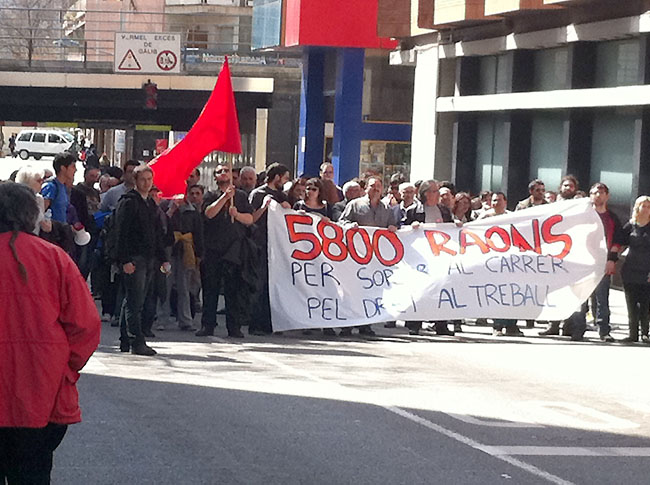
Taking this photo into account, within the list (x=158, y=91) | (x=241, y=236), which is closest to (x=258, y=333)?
(x=241, y=236)

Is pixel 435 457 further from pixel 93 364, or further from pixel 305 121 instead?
pixel 305 121

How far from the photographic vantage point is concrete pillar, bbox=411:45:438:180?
3083 centimetres

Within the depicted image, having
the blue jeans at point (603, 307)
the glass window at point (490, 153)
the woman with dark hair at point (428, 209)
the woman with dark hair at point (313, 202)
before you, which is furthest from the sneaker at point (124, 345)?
the glass window at point (490, 153)

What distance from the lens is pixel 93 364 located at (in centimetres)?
1257

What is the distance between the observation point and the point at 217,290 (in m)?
15.4

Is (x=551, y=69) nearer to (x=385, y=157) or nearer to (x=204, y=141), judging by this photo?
(x=385, y=157)

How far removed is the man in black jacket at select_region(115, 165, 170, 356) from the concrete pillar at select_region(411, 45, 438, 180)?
59.0ft

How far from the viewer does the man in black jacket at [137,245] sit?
13.1 metres

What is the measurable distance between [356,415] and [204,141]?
6.11 m

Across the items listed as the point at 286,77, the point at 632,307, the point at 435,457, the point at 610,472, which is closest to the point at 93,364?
the point at 435,457

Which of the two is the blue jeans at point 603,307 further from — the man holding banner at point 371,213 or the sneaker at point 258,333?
the sneaker at point 258,333

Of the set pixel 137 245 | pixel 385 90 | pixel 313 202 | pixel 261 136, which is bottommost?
pixel 137 245

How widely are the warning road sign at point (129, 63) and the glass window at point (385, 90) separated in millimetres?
17541

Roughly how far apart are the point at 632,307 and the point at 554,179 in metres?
9.93
